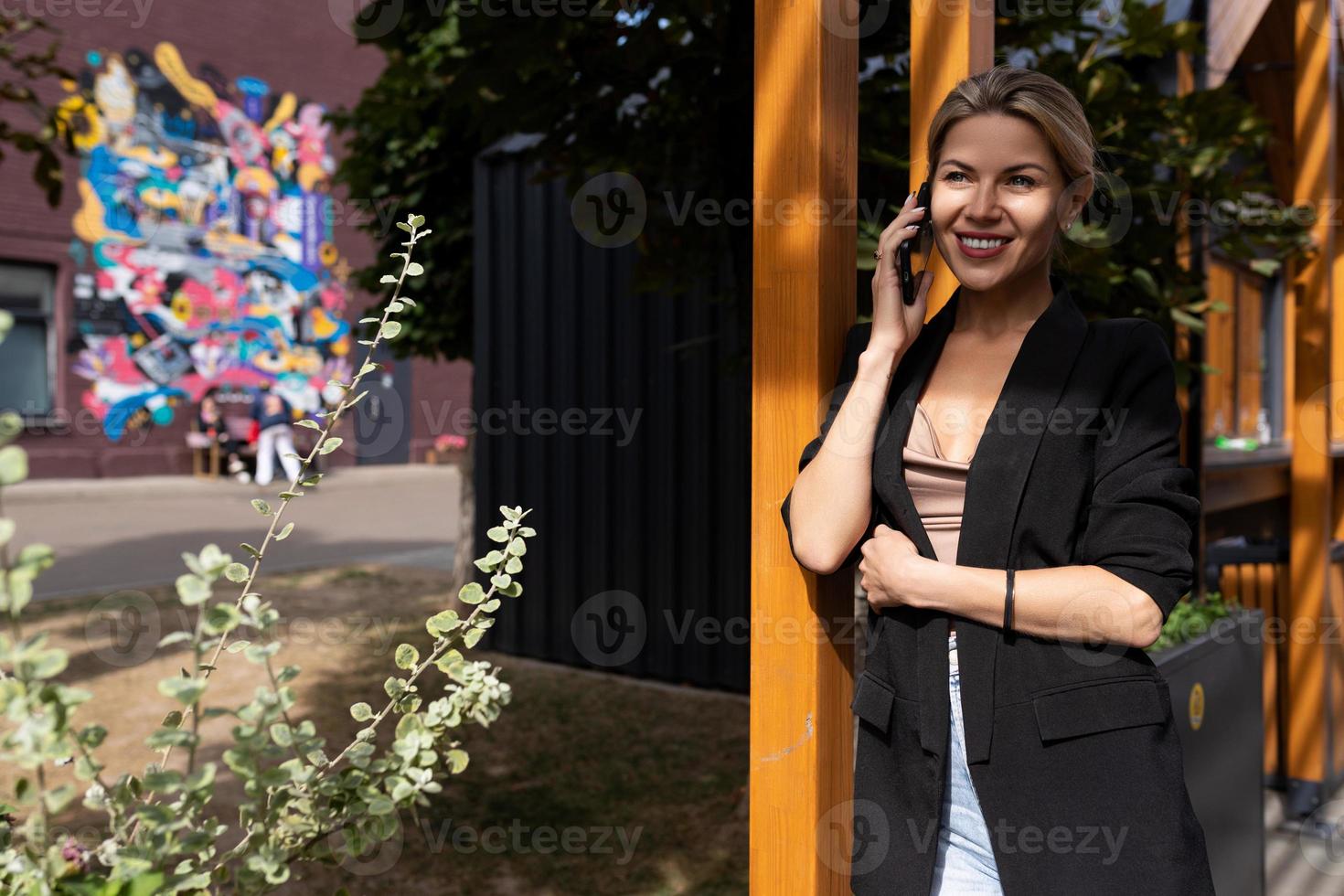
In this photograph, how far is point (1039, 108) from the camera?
1420 mm

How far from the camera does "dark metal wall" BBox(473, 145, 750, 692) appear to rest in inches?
250

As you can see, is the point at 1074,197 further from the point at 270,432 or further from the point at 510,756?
the point at 270,432

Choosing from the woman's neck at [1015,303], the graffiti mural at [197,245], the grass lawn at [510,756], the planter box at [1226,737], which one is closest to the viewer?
the woman's neck at [1015,303]

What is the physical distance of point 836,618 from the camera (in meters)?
1.74

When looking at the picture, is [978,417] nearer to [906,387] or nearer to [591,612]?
[906,387]

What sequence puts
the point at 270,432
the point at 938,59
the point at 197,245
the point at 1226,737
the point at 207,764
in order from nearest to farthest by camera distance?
the point at 207,764 → the point at 938,59 → the point at 1226,737 → the point at 197,245 → the point at 270,432

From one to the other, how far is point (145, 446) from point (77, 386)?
4.88 ft

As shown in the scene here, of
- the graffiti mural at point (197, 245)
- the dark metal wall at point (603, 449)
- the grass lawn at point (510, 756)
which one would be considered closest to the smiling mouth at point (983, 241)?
the grass lawn at point (510, 756)

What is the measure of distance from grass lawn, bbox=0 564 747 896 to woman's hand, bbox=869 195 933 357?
1.46 meters

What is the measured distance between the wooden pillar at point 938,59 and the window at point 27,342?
17.6 meters

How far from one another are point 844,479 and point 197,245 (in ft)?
62.6

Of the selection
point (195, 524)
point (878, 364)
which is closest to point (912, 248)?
point (878, 364)

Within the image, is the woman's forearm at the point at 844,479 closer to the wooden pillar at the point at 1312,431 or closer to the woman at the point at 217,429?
the wooden pillar at the point at 1312,431

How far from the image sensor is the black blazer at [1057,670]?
4.38 feet
